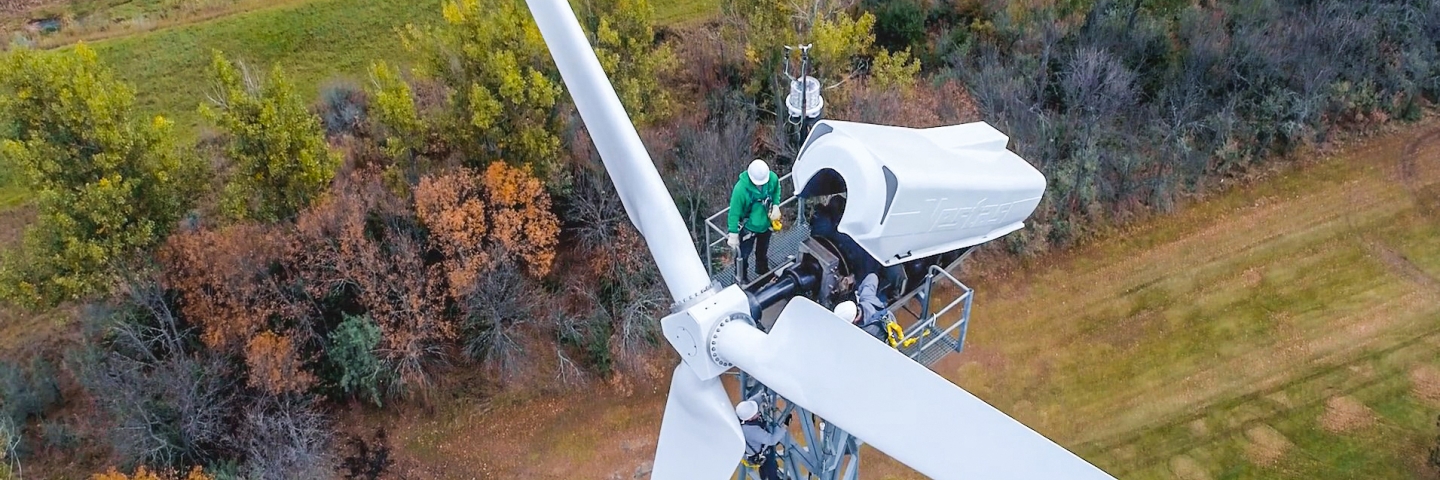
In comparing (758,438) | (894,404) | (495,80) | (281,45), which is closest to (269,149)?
(495,80)

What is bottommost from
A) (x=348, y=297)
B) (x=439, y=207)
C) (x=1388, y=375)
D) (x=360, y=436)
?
(x=1388, y=375)

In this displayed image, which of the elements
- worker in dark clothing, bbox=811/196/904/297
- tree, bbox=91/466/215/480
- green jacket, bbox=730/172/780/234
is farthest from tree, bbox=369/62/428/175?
worker in dark clothing, bbox=811/196/904/297

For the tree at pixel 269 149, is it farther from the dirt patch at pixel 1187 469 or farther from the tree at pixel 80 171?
the dirt patch at pixel 1187 469

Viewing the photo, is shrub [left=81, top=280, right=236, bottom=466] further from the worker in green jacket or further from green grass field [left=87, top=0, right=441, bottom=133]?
the worker in green jacket

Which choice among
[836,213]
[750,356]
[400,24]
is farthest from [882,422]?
[400,24]

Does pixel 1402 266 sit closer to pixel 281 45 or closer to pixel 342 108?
pixel 342 108

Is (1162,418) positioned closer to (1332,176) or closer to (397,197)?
(1332,176)

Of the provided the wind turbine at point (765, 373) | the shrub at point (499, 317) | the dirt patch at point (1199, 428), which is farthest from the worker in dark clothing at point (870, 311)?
the dirt patch at point (1199, 428)
